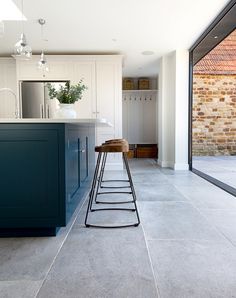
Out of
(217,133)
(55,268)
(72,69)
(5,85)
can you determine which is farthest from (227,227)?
(217,133)

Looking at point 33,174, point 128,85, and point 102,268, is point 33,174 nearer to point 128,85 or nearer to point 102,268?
point 102,268

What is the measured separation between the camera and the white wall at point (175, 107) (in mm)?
5426

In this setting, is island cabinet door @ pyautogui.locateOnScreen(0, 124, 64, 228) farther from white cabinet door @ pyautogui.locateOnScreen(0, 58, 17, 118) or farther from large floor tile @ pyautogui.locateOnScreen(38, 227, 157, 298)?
white cabinet door @ pyautogui.locateOnScreen(0, 58, 17, 118)

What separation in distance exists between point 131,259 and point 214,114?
7517 mm

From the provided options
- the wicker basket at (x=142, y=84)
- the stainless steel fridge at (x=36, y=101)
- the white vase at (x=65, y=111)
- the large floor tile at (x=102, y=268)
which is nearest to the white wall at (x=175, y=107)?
the wicker basket at (x=142, y=84)

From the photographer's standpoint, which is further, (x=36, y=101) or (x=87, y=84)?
(x=87, y=84)

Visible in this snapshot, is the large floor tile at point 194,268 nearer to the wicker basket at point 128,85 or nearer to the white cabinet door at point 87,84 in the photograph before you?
the white cabinet door at point 87,84

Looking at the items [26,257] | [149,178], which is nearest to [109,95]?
[149,178]

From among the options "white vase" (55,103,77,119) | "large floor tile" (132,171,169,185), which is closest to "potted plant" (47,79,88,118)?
"white vase" (55,103,77,119)

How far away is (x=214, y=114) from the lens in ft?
27.2

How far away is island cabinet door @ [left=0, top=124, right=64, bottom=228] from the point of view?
6.09 feet

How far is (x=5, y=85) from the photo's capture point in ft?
19.0

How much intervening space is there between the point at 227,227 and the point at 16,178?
1725 mm

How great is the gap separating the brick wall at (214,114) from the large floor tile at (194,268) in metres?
6.82
